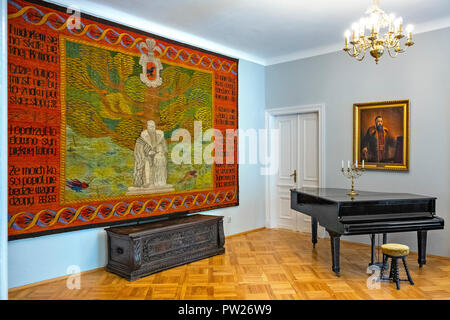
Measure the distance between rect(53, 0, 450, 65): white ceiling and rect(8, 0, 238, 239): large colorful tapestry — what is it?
7.4 inches

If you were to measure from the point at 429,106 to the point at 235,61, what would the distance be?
9.97 feet

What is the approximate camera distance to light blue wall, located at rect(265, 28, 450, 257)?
4.70 metres

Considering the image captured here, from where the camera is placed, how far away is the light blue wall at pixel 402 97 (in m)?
4.70

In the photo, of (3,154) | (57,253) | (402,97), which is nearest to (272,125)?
(402,97)

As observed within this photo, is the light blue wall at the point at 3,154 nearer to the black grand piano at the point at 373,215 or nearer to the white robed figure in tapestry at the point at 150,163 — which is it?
the white robed figure in tapestry at the point at 150,163

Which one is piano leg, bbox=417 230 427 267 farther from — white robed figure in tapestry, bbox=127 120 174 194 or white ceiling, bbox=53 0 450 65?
white robed figure in tapestry, bbox=127 120 174 194

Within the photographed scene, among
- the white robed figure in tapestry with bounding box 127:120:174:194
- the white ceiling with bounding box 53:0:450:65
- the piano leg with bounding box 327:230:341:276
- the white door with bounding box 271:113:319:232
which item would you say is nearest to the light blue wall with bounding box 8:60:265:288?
the white robed figure in tapestry with bounding box 127:120:174:194

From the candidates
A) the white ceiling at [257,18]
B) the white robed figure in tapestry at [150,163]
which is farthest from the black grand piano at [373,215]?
the white ceiling at [257,18]

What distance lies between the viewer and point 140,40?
4.61 m

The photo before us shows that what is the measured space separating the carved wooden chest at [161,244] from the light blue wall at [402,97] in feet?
7.56

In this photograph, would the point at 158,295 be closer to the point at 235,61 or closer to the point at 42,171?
the point at 42,171
